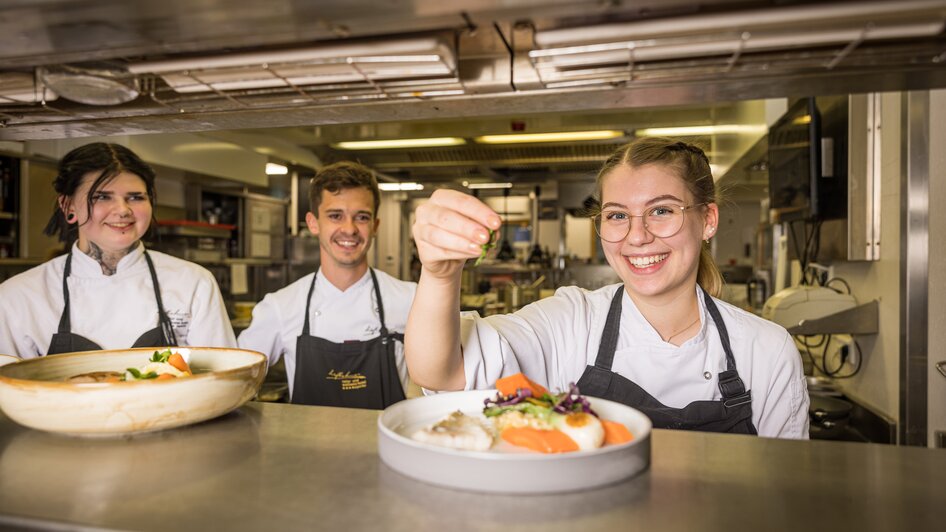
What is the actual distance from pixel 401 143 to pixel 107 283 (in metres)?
4.16

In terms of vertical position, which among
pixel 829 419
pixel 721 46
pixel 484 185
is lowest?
pixel 829 419

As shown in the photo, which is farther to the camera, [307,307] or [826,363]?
[826,363]

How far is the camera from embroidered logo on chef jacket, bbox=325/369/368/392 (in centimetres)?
248

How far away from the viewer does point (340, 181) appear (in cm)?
268

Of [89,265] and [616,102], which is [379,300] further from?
[616,102]

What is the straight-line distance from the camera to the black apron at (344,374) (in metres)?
2.47

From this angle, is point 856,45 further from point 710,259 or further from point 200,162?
point 200,162

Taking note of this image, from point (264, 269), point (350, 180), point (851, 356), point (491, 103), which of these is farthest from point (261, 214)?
point (491, 103)

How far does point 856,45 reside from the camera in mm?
797

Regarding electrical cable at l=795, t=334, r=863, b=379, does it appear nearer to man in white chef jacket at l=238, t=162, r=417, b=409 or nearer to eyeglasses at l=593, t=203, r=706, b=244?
eyeglasses at l=593, t=203, r=706, b=244

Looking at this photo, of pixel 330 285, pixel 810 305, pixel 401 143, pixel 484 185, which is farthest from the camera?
pixel 484 185

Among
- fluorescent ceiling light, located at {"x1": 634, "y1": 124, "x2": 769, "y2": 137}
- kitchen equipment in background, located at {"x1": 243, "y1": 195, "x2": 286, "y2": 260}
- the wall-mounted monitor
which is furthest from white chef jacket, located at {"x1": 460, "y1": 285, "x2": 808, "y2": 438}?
kitchen equipment in background, located at {"x1": 243, "y1": 195, "x2": 286, "y2": 260}

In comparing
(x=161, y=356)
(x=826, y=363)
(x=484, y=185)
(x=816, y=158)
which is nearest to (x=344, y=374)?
(x=161, y=356)

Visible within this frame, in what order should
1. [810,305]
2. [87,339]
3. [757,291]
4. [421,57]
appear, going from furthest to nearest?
[757,291] < [810,305] < [87,339] < [421,57]
